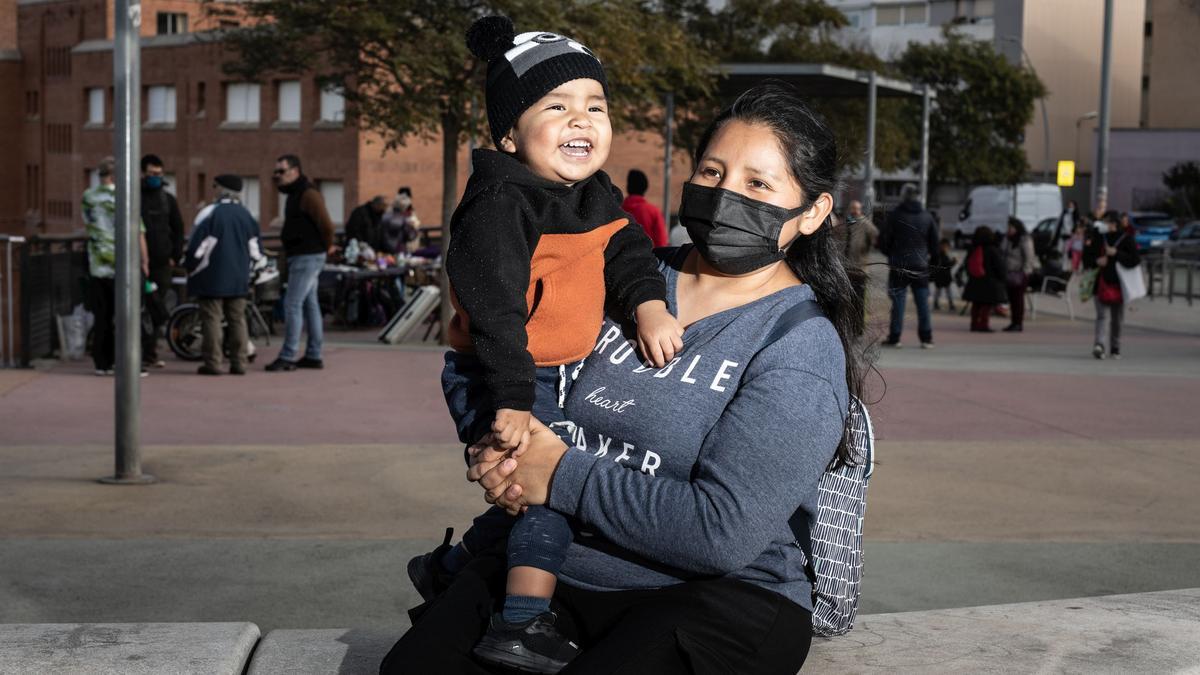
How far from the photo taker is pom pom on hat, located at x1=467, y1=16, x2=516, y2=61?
3.45 metres

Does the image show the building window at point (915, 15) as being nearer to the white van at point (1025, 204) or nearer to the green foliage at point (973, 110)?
the green foliage at point (973, 110)

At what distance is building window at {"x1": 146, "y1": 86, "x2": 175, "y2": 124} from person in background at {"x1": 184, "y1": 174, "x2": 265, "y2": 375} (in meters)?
41.4

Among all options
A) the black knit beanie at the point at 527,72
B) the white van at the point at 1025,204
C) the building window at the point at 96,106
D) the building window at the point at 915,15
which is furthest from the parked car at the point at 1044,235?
the building window at the point at 915,15

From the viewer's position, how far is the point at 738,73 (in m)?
24.2

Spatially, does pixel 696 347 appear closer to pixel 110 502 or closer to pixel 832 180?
pixel 832 180

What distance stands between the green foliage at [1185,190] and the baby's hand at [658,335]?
240 ft

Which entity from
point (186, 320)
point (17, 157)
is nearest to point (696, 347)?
point (186, 320)

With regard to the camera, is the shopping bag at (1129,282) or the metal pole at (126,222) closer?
the metal pole at (126,222)

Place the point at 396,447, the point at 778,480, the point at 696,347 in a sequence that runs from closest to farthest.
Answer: the point at 778,480 < the point at 696,347 < the point at 396,447

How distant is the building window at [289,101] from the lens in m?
47.2

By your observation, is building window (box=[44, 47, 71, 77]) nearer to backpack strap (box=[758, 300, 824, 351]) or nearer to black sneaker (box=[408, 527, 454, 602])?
black sneaker (box=[408, 527, 454, 602])

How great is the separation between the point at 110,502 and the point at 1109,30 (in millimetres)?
23052

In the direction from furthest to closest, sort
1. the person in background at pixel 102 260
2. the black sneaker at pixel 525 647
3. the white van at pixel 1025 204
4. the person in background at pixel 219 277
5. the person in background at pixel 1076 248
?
1. the white van at pixel 1025 204
2. the person in background at pixel 1076 248
3. the person in background at pixel 219 277
4. the person in background at pixel 102 260
5. the black sneaker at pixel 525 647

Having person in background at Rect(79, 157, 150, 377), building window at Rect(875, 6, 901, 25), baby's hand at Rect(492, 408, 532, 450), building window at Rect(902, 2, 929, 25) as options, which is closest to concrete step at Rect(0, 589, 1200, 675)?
baby's hand at Rect(492, 408, 532, 450)
